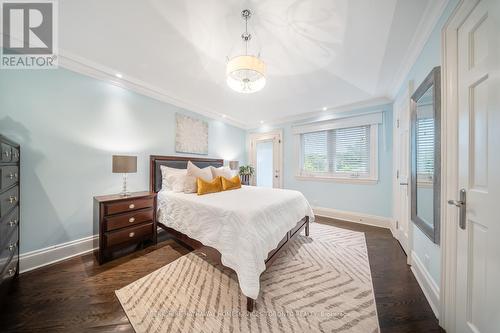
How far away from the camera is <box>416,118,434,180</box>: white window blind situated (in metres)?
1.61

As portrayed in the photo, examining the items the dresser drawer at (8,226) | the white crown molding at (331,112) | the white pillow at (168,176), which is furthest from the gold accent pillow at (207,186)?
the white crown molding at (331,112)

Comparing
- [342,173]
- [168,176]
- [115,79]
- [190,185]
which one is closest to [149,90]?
[115,79]

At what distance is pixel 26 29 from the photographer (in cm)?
180

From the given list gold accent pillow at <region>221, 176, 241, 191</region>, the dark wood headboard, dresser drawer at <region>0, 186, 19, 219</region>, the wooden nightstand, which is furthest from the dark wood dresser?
gold accent pillow at <region>221, 176, 241, 191</region>

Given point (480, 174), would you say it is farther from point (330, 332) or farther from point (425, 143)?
point (330, 332)

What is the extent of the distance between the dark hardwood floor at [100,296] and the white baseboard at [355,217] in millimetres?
1132

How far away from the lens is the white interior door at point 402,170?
2316mm

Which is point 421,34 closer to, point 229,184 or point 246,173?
point 229,184

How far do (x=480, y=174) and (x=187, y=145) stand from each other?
3.86m

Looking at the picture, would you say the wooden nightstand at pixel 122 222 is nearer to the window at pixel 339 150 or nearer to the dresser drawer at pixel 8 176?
the dresser drawer at pixel 8 176

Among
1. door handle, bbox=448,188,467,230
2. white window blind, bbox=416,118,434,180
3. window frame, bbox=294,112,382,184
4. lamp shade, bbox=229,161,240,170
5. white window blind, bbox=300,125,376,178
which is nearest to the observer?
door handle, bbox=448,188,467,230

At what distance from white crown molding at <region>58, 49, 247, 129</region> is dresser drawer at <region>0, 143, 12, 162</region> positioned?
1310mm

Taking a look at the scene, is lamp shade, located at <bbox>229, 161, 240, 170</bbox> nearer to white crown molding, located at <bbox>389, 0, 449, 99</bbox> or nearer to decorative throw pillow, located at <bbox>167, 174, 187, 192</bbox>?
decorative throw pillow, located at <bbox>167, 174, 187, 192</bbox>

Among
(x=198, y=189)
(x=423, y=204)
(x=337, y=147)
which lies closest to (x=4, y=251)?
(x=198, y=189)
